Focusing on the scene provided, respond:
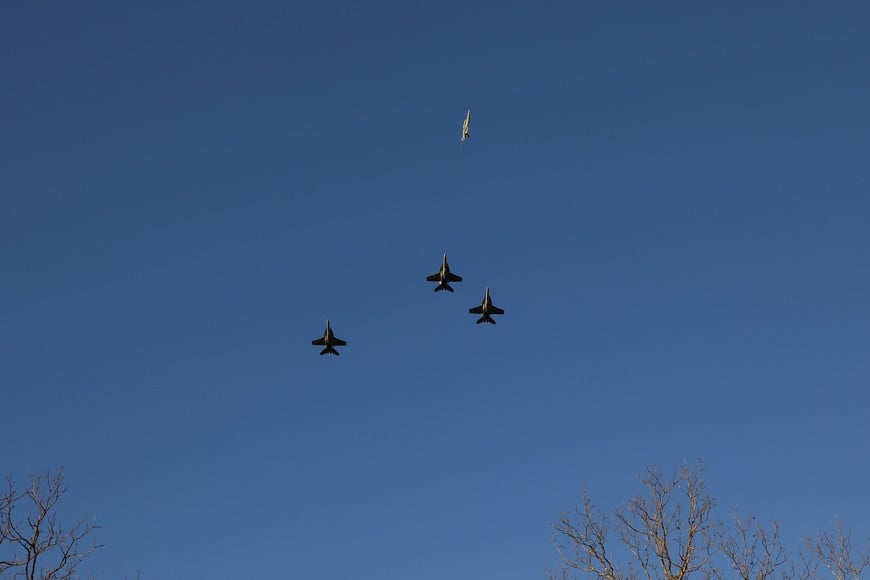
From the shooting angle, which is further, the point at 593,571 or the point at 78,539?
the point at 593,571

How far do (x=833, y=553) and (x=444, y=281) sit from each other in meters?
34.5

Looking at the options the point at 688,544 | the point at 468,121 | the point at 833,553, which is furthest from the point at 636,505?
the point at 468,121

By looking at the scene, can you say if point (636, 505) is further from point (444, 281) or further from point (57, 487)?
point (444, 281)

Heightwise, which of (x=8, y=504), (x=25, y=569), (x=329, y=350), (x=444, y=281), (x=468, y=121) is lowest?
(x=25, y=569)

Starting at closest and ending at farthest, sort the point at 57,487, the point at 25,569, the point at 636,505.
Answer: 1. the point at 25,569
2. the point at 57,487
3. the point at 636,505

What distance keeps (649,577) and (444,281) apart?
33.5 m

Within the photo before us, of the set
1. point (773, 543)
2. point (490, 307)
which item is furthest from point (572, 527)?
point (490, 307)

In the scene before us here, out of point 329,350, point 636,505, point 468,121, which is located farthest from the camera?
point 468,121

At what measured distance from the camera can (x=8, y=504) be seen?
3584cm

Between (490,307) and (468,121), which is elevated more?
(468,121)

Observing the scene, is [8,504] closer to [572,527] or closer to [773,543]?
[572,527]

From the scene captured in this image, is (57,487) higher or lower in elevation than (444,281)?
lower

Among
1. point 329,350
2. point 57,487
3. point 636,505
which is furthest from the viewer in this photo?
point 329,350

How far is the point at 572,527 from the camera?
40.2 metres
